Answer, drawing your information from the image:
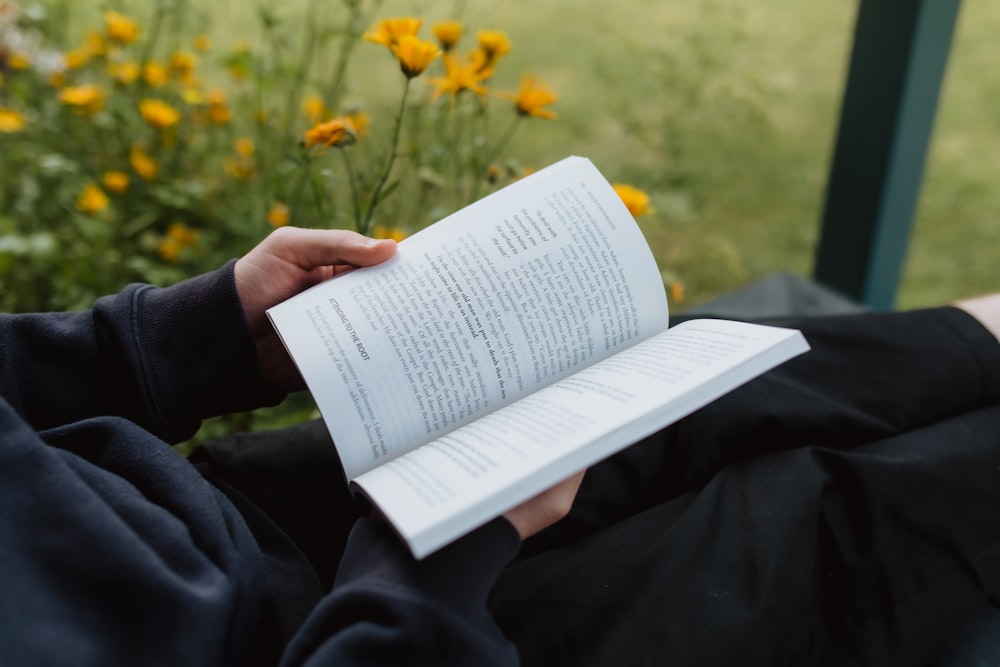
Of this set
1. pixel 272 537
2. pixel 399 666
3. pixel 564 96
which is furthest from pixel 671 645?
pixel 564 96

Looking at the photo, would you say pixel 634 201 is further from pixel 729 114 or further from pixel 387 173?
pixel 729 114

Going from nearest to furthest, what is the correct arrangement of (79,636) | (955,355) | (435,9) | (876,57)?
(79,636) → (955,355) → (876,57) → (435,9)

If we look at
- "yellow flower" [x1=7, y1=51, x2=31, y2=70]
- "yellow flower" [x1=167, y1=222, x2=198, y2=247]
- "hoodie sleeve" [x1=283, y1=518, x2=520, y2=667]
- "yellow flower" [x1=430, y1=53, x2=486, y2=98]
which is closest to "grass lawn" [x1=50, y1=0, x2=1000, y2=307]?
"yellow flower" [x1=7, y1=51, x2=31, y2=70]

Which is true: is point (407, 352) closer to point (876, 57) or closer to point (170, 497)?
point (170, 497)

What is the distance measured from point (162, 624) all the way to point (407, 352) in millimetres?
249

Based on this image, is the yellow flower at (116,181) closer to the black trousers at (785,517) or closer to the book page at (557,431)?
the black trousers at (785,517)

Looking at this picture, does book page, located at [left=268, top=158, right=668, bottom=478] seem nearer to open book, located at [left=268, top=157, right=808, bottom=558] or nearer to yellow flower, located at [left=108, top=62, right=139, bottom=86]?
open book, located at [left=268, top=157, right=808, bottom=558]

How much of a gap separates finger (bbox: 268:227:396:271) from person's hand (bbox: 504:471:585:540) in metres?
0.24

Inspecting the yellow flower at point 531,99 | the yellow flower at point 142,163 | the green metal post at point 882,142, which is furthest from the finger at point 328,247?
the green metal post at point 882,142

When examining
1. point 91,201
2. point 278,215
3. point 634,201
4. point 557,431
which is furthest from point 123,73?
point 557,431

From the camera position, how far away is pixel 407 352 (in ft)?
2.07

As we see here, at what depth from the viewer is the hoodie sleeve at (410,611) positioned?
50 centimetres

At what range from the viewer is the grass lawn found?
6.32 ft

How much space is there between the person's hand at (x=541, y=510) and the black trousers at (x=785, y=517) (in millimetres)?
94
